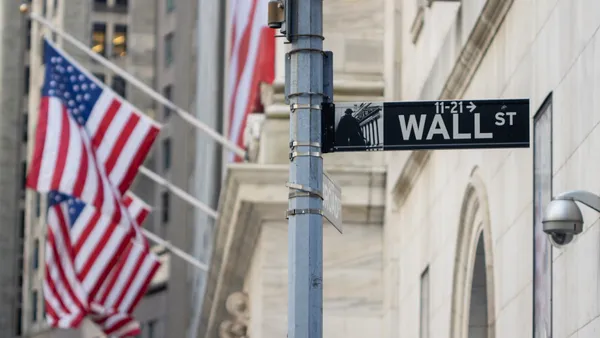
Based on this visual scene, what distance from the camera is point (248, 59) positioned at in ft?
90.7

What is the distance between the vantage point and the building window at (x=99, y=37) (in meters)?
98.8

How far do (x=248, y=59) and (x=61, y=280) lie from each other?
9325mm

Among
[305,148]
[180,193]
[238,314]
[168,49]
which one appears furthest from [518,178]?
[168,49]

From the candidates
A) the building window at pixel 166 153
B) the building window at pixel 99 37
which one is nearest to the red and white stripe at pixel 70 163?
the building window at pixel 166 153

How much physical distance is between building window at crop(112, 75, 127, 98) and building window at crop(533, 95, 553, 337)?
274 ft

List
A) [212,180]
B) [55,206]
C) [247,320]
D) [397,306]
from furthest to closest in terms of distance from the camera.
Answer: [212,180], [55,206], [247,320], [397,306]

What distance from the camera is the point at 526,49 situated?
14391mm

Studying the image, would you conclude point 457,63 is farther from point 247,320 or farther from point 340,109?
point 247,320

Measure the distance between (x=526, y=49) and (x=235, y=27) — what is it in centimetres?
1689

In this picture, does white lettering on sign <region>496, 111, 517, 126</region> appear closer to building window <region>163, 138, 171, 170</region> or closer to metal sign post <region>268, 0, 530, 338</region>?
metal sign post <region>268, 0, 530, 338</region>

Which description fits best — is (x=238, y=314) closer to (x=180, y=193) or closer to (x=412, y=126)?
(x=180, y=193)

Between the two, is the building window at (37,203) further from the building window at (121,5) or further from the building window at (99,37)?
the building window at (121,5)

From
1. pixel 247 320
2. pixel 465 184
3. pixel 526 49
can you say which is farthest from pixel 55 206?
pixel 526 49

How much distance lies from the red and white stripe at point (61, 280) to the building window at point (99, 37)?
6408 centimetres
